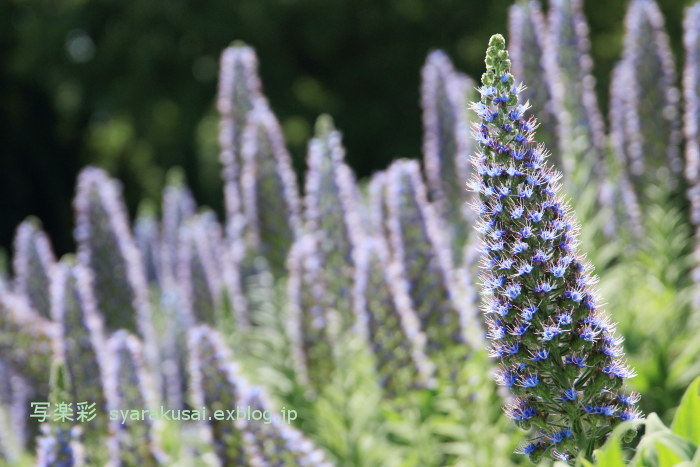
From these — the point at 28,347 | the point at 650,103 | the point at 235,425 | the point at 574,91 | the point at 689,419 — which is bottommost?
the point at 689,419

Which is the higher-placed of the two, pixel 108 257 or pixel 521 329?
pixel 108 257

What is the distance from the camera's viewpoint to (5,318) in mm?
5207

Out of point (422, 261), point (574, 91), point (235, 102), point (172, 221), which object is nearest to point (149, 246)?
point (172, 221)

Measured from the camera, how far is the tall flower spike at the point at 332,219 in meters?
5.13

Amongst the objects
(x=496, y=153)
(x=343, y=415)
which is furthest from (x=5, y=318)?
(x=496, y=153)

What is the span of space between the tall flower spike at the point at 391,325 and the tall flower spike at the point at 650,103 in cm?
202

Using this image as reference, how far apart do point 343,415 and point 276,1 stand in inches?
537

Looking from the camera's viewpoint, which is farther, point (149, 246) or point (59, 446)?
point (149, 246)

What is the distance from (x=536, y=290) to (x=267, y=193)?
12.3 feet

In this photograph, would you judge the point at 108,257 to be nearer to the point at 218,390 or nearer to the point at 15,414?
the point at 15,414

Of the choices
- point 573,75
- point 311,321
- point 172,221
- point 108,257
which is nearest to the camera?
point 311,321

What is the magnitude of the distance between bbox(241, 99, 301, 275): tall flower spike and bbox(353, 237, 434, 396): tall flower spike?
126 cm

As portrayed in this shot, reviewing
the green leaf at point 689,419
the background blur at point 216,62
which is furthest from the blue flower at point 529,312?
the background blur at point 216,62

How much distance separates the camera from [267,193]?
228 inches
